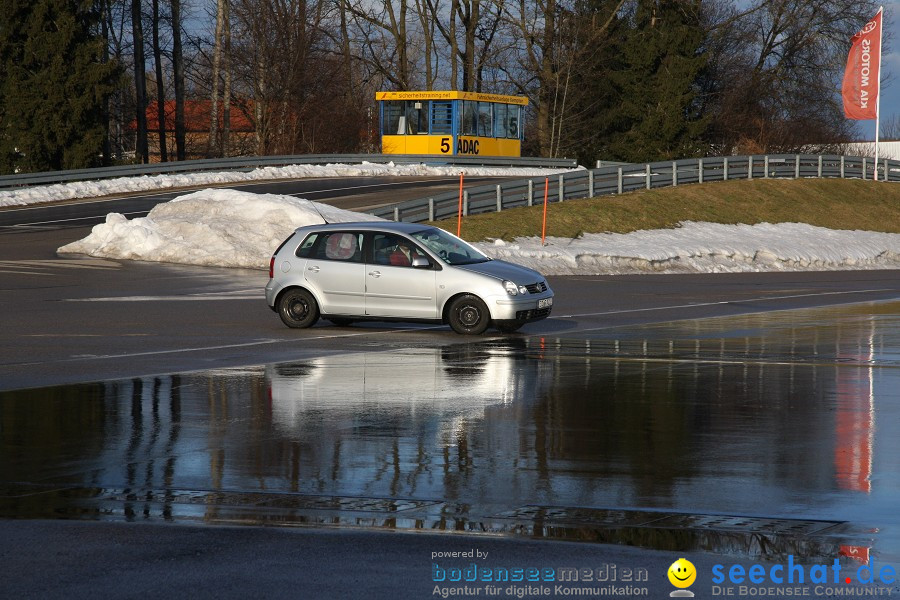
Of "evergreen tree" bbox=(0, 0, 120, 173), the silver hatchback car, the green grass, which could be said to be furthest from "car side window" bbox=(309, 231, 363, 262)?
"evergreen tree" bbox=(0, 0, 120, 173)

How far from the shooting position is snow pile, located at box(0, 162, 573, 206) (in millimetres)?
43625

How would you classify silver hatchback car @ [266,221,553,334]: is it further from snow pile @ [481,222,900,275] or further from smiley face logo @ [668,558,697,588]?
snow pile @ [481,222,900,275]

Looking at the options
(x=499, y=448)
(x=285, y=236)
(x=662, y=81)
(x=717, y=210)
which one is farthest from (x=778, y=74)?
(x=499, y=448)

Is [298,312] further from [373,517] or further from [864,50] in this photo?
[864,50]

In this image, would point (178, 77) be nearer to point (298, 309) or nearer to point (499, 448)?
point (298, 309)

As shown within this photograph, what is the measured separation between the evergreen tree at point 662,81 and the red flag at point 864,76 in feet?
47.0

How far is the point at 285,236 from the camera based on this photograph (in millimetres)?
30969

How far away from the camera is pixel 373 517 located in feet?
22.5

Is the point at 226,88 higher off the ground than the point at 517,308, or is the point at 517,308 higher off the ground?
the point at 226,88

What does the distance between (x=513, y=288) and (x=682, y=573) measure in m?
11.5

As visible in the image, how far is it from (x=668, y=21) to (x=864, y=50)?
1819 cm

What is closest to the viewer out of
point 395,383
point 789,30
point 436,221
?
point 395,383

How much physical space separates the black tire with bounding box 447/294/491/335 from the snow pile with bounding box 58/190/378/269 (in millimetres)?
13405

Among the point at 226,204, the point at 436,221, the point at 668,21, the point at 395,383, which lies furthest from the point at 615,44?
the point at 395,383
